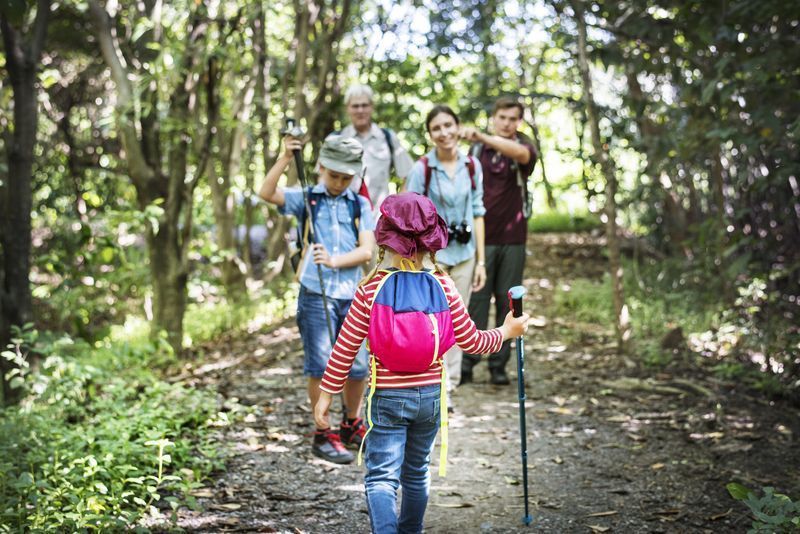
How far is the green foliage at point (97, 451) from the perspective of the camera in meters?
3.60

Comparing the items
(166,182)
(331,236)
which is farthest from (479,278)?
(166,182)

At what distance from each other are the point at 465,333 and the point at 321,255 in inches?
56.9

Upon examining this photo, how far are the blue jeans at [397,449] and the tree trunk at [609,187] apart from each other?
4682 mm

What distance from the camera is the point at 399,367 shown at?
10.1 feet

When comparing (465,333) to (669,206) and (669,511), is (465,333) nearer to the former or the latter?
(669,511)

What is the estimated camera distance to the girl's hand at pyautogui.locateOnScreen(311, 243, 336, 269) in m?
4.45

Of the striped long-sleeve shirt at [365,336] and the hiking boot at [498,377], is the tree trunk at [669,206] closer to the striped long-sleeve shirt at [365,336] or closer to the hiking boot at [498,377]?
the hiking boot at [498,377]

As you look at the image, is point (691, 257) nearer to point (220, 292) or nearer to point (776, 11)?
point (776, 11)

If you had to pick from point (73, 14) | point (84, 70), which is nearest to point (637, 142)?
point (73, 14)

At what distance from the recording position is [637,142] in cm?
861

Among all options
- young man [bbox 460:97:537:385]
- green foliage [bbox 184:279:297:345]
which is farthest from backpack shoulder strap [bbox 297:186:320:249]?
green foliage [bbox 184:279:297:345]

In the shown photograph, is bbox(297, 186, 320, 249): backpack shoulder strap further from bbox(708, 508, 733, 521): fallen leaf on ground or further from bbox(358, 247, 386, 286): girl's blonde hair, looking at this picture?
bbox(708, 508, 733, 521): fallen leaf on ground

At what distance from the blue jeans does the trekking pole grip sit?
483mm

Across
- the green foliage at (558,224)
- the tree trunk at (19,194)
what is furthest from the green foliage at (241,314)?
the green foliage at (558,224)
